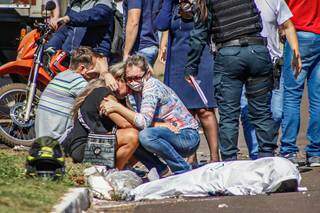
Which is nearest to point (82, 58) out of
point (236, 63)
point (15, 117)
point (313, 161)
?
point (15, 117)

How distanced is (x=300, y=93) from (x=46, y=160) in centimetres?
288

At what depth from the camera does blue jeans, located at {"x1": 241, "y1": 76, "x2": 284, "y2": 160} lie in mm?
9406

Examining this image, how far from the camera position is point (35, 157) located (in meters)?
7.57

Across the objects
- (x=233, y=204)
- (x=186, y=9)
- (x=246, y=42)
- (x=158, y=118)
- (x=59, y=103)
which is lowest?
(x=233, y=204)

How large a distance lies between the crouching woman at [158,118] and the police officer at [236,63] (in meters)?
0.33

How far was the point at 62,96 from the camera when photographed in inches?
374

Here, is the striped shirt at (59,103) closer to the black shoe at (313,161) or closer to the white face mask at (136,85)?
the white face mask at (136,85)

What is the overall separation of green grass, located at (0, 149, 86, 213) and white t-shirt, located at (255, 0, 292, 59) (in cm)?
213

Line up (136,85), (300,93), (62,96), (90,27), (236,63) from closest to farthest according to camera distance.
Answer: (236,63) < (136,85) < (300,93) < (62,96) < (90,27)

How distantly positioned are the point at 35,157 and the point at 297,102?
287 cm

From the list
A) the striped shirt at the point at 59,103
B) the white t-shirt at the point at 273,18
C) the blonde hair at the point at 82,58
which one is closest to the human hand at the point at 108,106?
the striped shirt at the point at 59,103

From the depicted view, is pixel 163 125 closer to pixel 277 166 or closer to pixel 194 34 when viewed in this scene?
pixel 194 34

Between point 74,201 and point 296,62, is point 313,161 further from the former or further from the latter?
point 74,201

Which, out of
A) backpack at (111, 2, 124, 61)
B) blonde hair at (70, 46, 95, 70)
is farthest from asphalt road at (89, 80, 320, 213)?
backpack at (111, 2, 124, 61)
